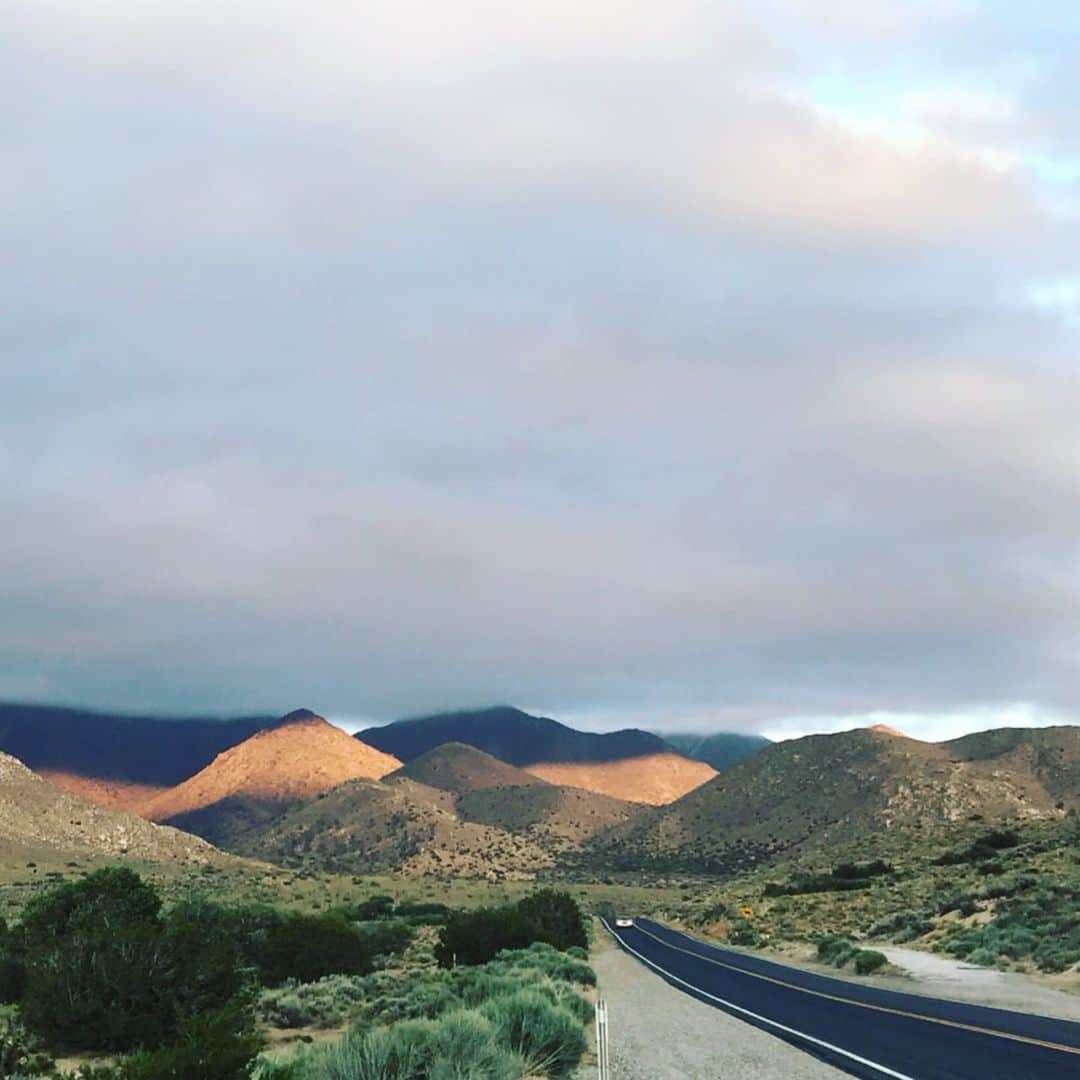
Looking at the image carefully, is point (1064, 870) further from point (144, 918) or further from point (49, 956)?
point (49, 956)

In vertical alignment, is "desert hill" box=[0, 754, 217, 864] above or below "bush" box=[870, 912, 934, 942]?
below

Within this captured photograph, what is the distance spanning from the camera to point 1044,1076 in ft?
53.3

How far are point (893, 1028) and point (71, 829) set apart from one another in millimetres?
112526

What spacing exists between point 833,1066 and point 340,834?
153 metres

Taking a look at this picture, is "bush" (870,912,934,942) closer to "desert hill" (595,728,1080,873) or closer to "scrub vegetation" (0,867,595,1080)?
"scrub vegetation" (0,867,595,1080)

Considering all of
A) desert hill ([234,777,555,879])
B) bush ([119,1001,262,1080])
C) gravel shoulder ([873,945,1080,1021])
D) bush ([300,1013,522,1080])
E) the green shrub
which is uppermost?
bush ([119,1001,262,1080])

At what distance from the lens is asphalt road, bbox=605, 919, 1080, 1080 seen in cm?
1758

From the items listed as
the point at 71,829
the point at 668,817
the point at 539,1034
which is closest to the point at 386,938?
the point at 539,1034

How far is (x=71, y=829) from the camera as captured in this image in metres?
120

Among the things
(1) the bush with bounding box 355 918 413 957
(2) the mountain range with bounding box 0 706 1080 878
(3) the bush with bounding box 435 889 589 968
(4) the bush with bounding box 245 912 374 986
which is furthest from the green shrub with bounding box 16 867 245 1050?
(2) the mountain range with bounding box 0 706 1080 878

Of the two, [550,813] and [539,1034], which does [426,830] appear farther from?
[539,1034]

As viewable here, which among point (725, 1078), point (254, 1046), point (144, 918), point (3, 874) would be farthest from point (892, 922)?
point (3, 874)

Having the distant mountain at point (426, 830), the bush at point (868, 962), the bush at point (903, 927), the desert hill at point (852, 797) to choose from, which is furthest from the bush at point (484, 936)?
the distant mountain at point (426, 830)

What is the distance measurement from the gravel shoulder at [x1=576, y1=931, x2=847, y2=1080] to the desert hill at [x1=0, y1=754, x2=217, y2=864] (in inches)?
3448
